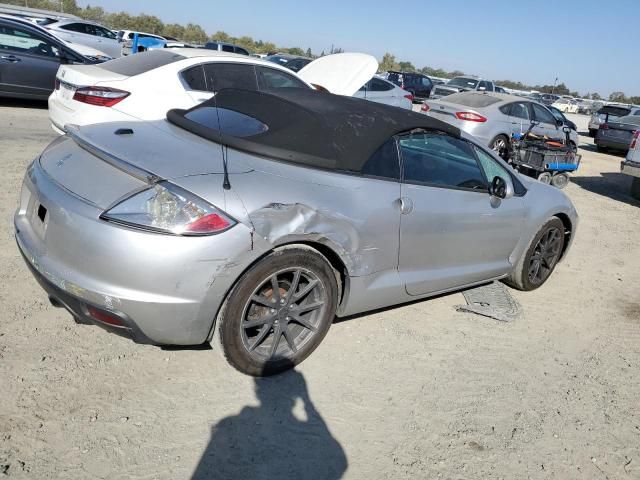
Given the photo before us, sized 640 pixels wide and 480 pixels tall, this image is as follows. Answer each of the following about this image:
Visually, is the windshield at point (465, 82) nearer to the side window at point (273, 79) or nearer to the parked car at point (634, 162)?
the parked car at point (634, 162)

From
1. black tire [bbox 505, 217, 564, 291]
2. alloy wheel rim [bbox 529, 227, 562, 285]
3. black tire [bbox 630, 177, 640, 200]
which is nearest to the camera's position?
black tire [bbox 505, 217, 564, 291]

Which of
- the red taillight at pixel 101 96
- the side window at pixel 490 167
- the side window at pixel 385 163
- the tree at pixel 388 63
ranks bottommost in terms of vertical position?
the tree at pixel 388 63

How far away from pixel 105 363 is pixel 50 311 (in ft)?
2.35

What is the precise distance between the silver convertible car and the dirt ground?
1.00 feet

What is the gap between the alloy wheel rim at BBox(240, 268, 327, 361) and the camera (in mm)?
2895

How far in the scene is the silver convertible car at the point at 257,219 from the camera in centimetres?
254

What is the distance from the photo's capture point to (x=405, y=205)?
133 inches

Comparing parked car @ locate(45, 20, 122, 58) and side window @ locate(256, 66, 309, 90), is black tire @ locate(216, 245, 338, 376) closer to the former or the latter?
side window @ locate(256, 66, 309, 90)

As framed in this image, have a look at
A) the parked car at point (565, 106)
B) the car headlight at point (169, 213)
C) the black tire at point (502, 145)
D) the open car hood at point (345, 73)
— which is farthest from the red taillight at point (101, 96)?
the parked car at point (565, 106)

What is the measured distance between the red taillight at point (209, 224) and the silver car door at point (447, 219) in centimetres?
124

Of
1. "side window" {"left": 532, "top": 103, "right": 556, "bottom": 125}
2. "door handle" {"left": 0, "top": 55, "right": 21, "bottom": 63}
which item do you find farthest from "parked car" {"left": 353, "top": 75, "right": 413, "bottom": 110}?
"door handle" {"left": 0, "top": 55, "right": 21, "bottom": 63}

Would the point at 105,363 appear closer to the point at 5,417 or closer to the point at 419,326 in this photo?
the point at 5,417

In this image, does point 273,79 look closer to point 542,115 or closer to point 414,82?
point 542,115

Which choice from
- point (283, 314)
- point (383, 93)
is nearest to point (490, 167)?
point (283, 314)
